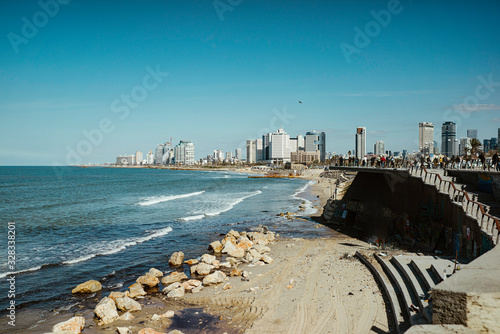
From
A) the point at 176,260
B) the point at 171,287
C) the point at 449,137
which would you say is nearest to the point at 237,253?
the point at 176,260

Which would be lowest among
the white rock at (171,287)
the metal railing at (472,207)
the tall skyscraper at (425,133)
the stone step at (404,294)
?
the white rock at (171,287)

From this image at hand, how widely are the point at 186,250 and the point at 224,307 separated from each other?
11.0 meters

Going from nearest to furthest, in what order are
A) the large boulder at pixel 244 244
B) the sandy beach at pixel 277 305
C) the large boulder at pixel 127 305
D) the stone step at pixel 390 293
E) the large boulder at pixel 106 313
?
the stone step at pixel 390 293
the sandy beach at pixel 277 305
the large boulder at pixel 106 313
the large boulder at pixel 127 305
the large boulder at pixel 244 244

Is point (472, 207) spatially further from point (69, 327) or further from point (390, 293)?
point (69, 327)

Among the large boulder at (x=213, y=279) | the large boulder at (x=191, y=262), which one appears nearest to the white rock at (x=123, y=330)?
the large boulder at (x=213, y=279)

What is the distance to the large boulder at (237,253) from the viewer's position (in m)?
22.8

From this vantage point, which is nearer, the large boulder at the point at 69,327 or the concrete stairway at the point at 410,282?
the concrete stairway at the point at 410,282

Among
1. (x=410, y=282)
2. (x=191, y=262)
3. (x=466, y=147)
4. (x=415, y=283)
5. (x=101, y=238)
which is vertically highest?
(x=466, y=147)

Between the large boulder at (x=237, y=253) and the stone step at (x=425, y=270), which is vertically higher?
the stone step at (x=425, y=270)

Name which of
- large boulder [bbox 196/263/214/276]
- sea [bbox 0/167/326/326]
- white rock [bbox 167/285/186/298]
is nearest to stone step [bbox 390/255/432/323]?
large boulder [bbox 196/263/214/276]

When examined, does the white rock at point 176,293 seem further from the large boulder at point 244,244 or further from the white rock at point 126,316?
the large boulder at point 244,244

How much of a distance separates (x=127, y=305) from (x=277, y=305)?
6.54 metres

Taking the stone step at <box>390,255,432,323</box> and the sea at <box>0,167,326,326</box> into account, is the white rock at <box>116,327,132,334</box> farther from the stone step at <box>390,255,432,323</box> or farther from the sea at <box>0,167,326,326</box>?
the stone step at <box>390,255,432,323</box>

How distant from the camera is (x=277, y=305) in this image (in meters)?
14.3
